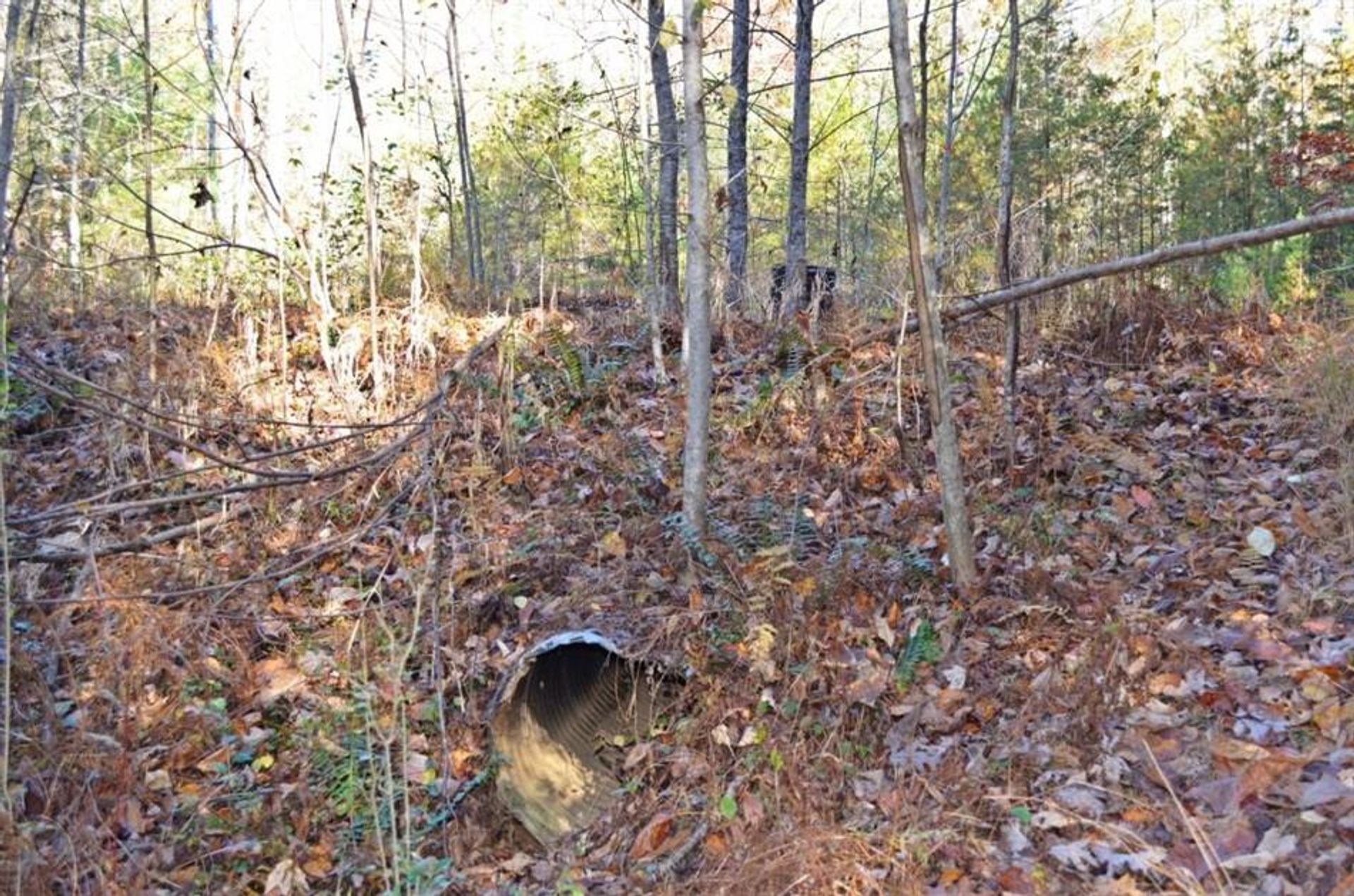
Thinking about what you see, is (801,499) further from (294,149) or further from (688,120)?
(294,149)

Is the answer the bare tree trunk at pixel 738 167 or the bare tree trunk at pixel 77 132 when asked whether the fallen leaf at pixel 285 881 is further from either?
the bare tree trunk at pixel 738 167

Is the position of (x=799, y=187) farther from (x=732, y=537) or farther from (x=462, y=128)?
→ (x=732, y=537)

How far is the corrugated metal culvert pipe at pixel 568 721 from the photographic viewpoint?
4.66 metres

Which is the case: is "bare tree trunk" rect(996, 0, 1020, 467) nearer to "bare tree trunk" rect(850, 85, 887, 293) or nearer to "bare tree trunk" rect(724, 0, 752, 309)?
"bare tree trunk" rect(850, 85, 887, 293)

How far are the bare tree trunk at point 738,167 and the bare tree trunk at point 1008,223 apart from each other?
395 centimetres

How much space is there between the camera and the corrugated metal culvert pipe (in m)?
4.66

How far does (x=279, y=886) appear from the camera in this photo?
4188 mm

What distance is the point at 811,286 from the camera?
9.48 meters

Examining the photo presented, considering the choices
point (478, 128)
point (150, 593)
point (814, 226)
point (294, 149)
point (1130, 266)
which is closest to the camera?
point (1130, 266)

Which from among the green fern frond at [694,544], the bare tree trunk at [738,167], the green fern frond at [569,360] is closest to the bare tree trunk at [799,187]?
the bare tree trunk at [738,167]

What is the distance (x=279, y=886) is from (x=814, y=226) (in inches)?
630

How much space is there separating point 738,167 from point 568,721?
6940 mm

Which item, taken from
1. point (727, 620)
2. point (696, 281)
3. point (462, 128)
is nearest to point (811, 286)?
point (462, 128)

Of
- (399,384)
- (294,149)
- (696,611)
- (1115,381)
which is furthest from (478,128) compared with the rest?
(696,611)
